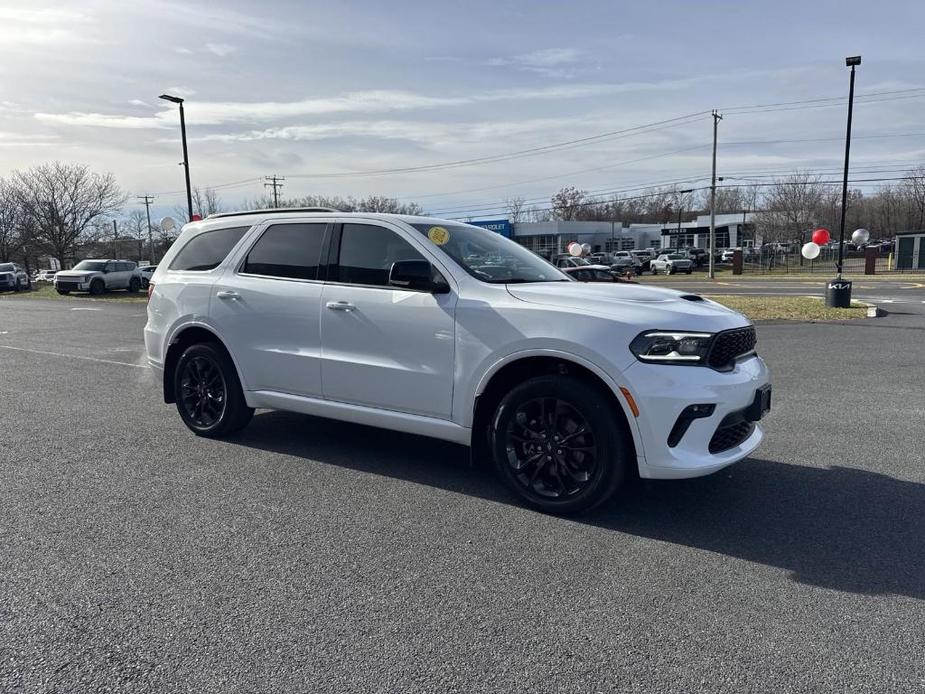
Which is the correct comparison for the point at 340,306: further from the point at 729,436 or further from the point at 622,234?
the point at 622,234

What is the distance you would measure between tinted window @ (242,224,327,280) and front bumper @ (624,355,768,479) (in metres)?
2.64

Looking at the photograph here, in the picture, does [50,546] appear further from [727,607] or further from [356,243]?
[727,607]

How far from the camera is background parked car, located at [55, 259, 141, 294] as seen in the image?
29578mm

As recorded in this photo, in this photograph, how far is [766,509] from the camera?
4.29 m

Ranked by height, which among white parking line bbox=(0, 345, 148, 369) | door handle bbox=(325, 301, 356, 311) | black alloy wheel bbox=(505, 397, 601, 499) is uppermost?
door handle bbox=(325, 301, 356, 311)

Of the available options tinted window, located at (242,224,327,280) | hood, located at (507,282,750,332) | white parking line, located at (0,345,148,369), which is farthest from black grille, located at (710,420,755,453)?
white parking line, located at (0,345,148,369)

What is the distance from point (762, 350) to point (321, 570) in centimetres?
972

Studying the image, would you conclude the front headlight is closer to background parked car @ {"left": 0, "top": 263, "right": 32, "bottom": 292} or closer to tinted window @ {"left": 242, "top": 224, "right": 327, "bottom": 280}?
tinted window @ {"left": 242, "top": 224, "right": 327, "bottom": 280}

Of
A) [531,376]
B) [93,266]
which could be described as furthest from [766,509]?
[93,266]

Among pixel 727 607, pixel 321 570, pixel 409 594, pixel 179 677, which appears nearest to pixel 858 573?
pixel 727 607

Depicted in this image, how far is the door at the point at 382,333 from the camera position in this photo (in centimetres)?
452

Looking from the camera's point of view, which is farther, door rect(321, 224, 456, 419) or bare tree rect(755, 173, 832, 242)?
bare tree rect(755, 173, 832, 242)

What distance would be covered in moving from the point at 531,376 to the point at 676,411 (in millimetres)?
933

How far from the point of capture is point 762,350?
11.4 meters
